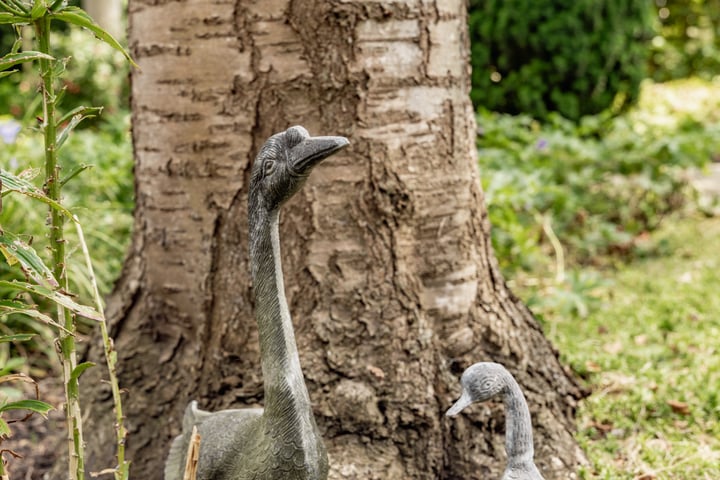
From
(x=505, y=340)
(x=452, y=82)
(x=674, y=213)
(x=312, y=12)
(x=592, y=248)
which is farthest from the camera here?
(x=674, y=213)

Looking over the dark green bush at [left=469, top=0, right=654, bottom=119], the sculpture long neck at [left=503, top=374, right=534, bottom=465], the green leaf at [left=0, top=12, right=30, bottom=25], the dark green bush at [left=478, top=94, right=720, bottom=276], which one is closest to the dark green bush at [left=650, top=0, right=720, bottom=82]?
the dark green bush at [left=469, top=0, right=654, bottom=119]

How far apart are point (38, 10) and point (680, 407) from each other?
2340 mm

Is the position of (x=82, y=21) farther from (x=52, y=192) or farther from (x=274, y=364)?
(x=274, y=364)

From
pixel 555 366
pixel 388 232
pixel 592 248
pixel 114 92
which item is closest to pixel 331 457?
pixel 388 232

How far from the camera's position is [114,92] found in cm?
934

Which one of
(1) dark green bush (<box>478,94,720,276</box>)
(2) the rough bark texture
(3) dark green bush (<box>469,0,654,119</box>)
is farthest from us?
(3) dark green bush (<box>469,0,654,119</box>)

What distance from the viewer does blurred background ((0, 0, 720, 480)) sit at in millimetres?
2799

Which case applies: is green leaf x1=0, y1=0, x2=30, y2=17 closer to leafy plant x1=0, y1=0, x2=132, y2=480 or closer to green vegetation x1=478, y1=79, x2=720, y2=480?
leafy plant x1=0, y1=0, x2=132, y2=480

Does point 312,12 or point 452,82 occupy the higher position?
point 312,12

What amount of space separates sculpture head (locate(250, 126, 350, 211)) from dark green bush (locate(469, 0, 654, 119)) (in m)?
5.91

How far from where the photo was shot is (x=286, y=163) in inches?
64.5

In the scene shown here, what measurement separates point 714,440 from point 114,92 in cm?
820

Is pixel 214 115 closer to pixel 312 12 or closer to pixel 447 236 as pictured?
pixel 312 12

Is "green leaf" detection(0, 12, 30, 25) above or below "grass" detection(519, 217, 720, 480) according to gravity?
above
